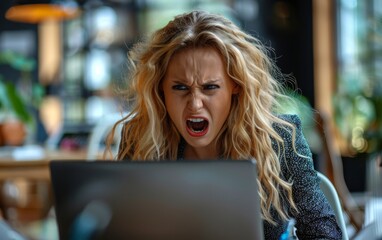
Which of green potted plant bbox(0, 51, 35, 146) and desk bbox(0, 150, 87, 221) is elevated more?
green potted plant bbox(0, 51, 35, 146)

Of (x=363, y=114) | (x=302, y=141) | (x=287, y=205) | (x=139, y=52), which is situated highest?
(x=139, y=52)

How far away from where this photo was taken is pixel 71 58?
8.27 m

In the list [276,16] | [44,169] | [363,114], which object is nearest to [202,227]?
[44,169]

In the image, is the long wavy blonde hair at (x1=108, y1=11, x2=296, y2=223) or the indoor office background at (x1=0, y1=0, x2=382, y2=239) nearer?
the long wavy blonde hair at (x1=108, y1=11, x2=296, y2=223)

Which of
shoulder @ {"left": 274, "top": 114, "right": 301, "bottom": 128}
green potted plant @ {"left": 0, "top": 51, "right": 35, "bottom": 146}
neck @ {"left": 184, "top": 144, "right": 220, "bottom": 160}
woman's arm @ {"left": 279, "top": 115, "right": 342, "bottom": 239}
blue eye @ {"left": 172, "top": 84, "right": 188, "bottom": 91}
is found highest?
blue eye @ {"left": 172, "top": 84, "right": 188, "bottom": 91}

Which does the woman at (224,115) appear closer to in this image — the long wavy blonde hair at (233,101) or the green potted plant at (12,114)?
the long wavy blonde hair at (233,101)

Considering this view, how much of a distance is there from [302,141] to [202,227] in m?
0.57

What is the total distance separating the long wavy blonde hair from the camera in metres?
1.54

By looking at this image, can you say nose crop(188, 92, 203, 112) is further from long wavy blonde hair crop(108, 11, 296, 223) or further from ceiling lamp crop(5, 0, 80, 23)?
ceiling lamp crop(5, 0, 80, 23)

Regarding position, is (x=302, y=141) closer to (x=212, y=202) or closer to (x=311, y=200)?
(x=311, y=200)

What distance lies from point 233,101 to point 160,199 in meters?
0.53

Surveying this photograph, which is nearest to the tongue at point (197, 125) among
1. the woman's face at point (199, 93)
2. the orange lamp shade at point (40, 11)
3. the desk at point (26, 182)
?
the woman's face at point (199, 93)

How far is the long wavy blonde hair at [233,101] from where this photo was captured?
1.54 meters

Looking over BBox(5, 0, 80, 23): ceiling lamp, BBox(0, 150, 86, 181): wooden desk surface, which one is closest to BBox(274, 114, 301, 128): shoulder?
BBox(0, 150, 86, 181): wooden desk surface
